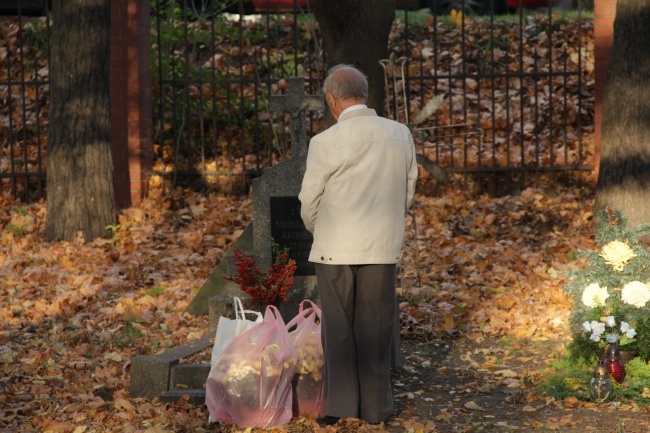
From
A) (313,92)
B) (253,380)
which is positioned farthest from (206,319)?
(313,92)

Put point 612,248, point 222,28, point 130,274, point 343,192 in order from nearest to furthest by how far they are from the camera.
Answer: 1. point 343,192
2. point 612,248
3. point 130,274
4. point 222,28

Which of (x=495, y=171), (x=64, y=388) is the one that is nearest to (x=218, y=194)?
(x=495, y=171)

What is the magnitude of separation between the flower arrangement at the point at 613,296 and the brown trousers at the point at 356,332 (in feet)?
4.79

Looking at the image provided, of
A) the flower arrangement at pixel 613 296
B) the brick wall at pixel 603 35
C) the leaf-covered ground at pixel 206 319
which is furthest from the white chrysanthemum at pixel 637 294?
the brick wall at pixel 603 35

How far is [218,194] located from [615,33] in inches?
201

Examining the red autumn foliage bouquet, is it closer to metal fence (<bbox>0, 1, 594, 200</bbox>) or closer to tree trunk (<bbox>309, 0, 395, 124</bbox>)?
tree trunk (<bbox>309, 0, 395, 124</bbox>)

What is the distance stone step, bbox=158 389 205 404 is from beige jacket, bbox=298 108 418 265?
1131mm

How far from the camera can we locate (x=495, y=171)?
12047 millimetres

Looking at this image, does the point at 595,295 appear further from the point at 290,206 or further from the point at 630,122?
the point at 630,122

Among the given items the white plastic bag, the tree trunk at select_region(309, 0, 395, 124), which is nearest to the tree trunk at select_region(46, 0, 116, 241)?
the tree trunk at select_region(309, 0, 395, 124)

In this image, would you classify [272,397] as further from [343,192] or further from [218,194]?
[218,194]

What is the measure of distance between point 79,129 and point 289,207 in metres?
4.37

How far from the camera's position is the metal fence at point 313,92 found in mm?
12133

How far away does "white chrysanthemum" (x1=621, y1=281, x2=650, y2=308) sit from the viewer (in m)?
6.03
